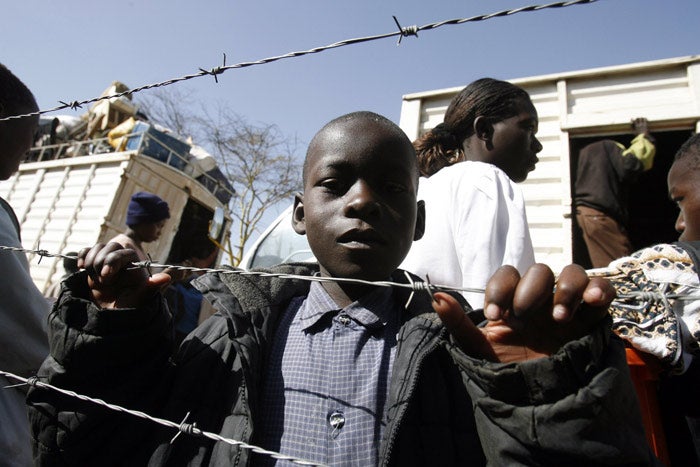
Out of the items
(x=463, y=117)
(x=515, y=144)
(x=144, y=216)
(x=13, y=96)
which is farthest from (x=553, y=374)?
(x=144, y=216)

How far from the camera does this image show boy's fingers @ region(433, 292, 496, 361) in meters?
0.63

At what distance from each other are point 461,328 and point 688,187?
1563 millimetres

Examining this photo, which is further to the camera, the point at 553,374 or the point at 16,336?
the point at 16,336

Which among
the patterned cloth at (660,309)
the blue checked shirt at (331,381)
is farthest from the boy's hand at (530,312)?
the patterned cloth at (660,309)

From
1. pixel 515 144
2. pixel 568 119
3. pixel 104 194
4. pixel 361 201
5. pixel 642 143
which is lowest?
pixel 361 201

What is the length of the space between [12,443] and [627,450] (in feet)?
5.35

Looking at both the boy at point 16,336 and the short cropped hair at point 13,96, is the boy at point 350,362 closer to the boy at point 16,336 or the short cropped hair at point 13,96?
the boy at point 16,336

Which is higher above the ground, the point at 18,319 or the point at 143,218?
the point at 143,218

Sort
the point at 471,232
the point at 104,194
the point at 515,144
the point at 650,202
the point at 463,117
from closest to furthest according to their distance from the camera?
the point at 471,232, the point at 515,144, the point at 463,117, the point at 650,202, the point at 104,194

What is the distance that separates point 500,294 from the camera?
0.60 meters

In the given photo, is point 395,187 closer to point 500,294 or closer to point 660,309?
point 500,294

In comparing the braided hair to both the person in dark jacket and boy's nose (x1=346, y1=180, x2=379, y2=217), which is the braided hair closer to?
boy's nose (x1=346, y1=180, x2=379, y2=217)

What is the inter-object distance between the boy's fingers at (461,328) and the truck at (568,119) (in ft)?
10.1

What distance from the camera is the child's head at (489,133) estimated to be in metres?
2.03
